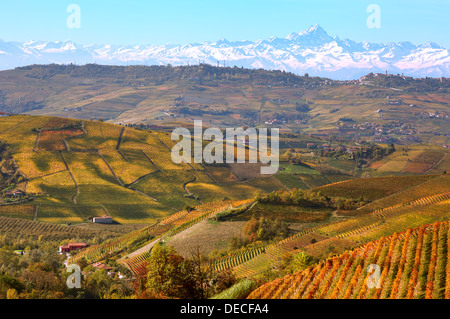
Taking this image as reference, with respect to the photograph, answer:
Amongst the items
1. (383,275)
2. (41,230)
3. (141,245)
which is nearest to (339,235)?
(141,245)

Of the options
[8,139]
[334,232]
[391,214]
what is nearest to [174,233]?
[334,232]

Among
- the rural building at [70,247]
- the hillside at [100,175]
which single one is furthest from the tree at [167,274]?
the hillside at [100,175]

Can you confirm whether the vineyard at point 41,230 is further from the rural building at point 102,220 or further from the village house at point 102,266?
the village house at point 102,266

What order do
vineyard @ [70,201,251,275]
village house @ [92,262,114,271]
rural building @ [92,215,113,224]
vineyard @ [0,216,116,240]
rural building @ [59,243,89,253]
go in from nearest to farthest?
village house @ [92,262,114,271]
vineyard @ [70,201,251,275]
rural building @ [59,243,89,253]
vineyard @ [0,216,116,240]
rural building @ [92,215,113,224]

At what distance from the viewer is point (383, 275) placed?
24.0 metres

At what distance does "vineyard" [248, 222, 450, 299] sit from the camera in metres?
22.0

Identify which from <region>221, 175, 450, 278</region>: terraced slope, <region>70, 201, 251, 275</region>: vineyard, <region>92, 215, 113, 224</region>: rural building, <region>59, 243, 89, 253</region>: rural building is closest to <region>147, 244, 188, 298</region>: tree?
<region>221, 175, 450, 278</region>: terraced slope

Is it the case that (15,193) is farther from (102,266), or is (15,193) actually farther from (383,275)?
(383,275)

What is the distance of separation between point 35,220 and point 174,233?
3319 cm

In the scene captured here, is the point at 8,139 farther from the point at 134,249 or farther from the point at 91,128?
the point at 134,249

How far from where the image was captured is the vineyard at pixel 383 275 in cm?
2200

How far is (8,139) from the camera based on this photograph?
121062mm

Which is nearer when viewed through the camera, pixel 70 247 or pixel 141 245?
pixel 141 245

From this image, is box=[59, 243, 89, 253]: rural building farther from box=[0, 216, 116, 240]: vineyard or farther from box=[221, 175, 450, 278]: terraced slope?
box=[221, 175, 450, 278]: terraced slope
